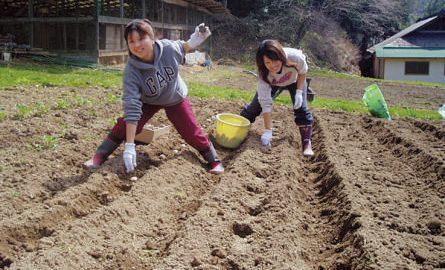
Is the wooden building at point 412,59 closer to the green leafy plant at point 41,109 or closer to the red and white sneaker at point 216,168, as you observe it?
the green leafy plant at point 41,109

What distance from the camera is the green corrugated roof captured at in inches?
1027

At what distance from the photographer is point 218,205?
11.4 feet

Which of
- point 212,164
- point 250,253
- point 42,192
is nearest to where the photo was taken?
point 250,253

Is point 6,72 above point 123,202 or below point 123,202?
above

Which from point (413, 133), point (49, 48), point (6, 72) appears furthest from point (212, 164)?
point (49, 48)

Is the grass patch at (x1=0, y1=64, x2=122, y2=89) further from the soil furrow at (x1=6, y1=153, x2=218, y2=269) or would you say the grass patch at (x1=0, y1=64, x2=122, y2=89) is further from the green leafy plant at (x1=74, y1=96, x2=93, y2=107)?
the soil furrow at (x1=6, y1=153, x2=218, y2=269)

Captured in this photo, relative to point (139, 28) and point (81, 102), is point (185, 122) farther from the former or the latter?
point (81, 102)

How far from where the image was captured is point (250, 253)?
9.34 ft

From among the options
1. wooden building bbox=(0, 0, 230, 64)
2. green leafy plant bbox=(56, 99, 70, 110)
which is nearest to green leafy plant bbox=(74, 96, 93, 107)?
green leafy plant bbox=(56, 99, 70, 110)

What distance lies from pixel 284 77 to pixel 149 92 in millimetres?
1739

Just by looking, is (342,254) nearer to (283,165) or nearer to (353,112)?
(283,165)

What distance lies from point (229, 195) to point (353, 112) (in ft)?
17.0

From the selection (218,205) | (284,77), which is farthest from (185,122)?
(284,77)

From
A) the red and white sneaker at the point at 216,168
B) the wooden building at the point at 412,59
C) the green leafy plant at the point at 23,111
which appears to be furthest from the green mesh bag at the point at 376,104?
the wooden building at the point at 412,59
